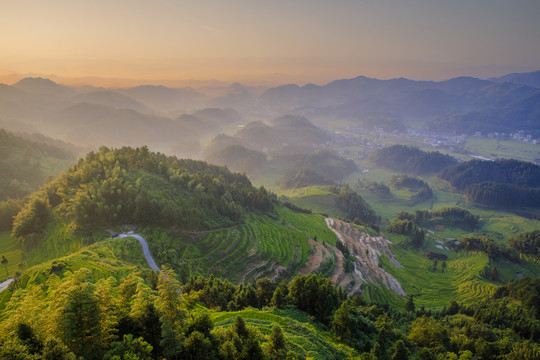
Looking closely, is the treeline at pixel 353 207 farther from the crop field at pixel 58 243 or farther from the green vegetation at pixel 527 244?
the crop field at pixel 58 243

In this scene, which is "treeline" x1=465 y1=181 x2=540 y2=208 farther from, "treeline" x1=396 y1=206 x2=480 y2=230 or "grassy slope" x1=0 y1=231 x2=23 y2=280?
"grassy slope" x1=0 y1=231 x2=23 y2=280

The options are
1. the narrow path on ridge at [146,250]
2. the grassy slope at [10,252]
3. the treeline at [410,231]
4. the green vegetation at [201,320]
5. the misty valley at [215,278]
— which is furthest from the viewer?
the treeline at [410,231]

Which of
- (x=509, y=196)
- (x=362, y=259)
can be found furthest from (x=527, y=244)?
(x=509, y=196)

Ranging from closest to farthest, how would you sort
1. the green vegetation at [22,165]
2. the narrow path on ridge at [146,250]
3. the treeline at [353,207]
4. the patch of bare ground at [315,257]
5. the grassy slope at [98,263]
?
the grassy slope at [98,263] < the narrow path on ridge at [146,250] < the patch of bare ground at [315,257] < the green vegetation at [22,165] < the treeline at [353,207]

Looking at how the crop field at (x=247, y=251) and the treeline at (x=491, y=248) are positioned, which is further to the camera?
the treeline at (x=491, y=248)

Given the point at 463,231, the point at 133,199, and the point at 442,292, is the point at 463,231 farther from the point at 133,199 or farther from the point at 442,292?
the point at 133,199

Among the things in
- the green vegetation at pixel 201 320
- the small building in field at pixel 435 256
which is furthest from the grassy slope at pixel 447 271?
the green vegetation at pixel 201 320

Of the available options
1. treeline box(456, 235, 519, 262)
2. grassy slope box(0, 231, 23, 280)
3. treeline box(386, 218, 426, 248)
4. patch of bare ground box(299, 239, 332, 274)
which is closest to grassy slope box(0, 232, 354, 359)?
grassy slope box(0, 231, 23, 280)
